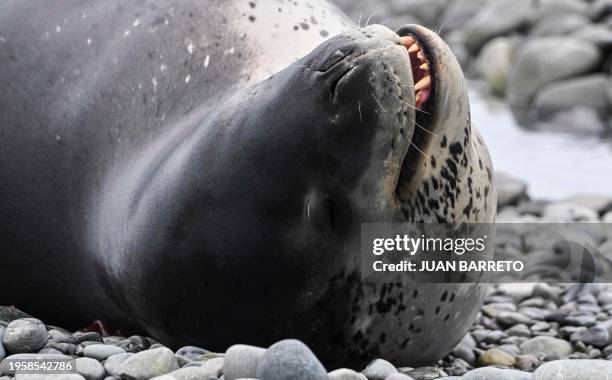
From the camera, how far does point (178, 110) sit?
3.96 m

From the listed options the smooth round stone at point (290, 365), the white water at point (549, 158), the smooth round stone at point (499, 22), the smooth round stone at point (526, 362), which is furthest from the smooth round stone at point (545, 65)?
the smooth round stone at point (290, 365)

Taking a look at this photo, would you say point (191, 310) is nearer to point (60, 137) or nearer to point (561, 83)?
point (60, 137)

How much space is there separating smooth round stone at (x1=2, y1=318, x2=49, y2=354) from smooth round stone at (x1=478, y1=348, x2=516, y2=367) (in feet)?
5.22

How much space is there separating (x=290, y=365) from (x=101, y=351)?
2.64 feet

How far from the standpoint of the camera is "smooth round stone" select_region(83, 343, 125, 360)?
3480mm

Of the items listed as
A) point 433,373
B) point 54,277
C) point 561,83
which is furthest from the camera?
point 561,83

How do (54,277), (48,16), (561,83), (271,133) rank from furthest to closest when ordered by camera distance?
(561,83), (48,16), (54,277), (271,133)

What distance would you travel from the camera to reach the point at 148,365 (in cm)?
323

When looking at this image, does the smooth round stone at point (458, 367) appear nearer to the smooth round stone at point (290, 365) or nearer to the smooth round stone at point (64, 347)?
the smooth round stone at point (290, 365)

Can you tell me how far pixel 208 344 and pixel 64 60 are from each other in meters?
1.39

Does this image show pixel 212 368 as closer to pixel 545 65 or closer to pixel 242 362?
pixel 242 362

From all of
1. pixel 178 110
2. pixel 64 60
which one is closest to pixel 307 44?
pixel 178 110

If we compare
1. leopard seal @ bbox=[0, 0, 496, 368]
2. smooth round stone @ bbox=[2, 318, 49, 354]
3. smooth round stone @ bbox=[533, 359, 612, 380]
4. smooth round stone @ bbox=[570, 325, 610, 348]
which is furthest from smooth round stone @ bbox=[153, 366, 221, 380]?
smooth round stone @ bbox=[570, 325, 610, 348]

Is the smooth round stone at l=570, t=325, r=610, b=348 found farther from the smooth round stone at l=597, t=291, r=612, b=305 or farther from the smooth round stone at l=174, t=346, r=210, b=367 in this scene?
the smooth round stone at l=174, t=346, r=210, b=367
